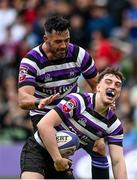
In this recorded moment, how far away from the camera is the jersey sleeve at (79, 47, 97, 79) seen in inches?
328

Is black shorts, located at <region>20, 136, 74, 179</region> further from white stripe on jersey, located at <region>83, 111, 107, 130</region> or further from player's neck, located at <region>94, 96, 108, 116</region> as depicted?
player's neck, located at <region>94, 96, 108, 116</region>

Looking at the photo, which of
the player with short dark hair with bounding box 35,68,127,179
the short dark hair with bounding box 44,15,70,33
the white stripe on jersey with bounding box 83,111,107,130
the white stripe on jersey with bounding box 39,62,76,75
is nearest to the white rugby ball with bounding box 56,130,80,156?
the player with short dark hair with bounding box 35,68,127,179

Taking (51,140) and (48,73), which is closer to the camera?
(51,140)

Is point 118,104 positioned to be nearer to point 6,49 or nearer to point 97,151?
point 6,49

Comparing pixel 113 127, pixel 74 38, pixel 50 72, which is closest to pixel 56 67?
pixel 50 72

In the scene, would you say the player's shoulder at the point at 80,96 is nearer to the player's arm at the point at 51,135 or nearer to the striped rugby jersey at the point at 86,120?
the striped rugby jersey at the point at 86,120

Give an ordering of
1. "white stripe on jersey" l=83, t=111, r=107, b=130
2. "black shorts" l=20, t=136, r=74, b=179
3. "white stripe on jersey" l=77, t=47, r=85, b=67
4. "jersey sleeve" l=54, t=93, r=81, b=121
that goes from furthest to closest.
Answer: "white stripe on jersey" l=77, t=47, r=85, b=67 < "black shorts" l=20, t=136, r=74, b=179 < "white stripe on jersey" l=83, t=111, r=107, b=130 < "jersey sleeve" l=54, t=93, r=81, b=121

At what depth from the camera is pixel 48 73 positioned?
8180 mm

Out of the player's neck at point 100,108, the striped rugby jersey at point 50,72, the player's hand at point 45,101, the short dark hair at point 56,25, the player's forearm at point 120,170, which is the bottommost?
the player's forearm at point 120,170

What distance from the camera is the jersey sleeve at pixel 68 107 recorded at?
7734 millimetres

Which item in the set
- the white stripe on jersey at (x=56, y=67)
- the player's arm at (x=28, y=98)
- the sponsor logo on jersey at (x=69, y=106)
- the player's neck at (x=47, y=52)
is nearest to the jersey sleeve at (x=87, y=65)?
the white stripe on jersey at (x=56, y=67)

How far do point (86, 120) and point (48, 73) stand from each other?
611 millimetres

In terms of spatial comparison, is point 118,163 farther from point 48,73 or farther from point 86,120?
point 48,73

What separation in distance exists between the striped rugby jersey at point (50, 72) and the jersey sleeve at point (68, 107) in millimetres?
405
